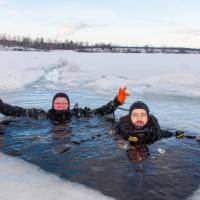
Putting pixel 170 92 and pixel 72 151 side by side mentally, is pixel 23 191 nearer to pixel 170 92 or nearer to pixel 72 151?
pixel 72 151

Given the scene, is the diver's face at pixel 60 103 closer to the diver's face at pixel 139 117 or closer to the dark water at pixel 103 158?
the dark water at pixel 103 158

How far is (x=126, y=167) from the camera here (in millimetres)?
4586

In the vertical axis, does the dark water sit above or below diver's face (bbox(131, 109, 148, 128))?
below

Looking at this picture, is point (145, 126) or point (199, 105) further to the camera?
point (199, 105)

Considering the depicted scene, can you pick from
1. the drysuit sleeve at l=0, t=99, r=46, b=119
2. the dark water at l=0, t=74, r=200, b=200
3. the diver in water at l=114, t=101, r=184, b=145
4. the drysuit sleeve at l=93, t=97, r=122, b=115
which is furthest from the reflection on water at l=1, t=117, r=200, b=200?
the drysuit sleeve at l=93, t=97, r=122, b=115

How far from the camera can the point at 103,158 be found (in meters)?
5.01

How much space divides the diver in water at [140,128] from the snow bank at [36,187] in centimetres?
174

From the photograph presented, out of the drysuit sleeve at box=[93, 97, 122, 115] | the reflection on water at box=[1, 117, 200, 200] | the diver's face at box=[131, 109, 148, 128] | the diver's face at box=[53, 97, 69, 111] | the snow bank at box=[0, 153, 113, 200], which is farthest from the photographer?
the drysuit sleeve at box=[93, 97, 122, 115]

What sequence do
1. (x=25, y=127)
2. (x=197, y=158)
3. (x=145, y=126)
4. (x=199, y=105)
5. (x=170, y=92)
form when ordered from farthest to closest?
(x=170, y=92)
(x=199, y=105)
(x=25, y=127)
(x=145, y=126)
(x=197, y=158)

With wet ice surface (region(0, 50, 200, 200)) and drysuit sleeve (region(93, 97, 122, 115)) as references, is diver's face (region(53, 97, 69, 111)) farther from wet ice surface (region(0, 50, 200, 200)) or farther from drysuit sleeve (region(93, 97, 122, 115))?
drysuit sleeve (region(93, 97, 122, 115))

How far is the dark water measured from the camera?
3986 millimetres

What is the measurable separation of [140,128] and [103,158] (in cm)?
96

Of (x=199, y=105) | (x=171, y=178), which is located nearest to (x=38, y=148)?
(x=171, y=178)

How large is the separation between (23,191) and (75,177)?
705 mm
